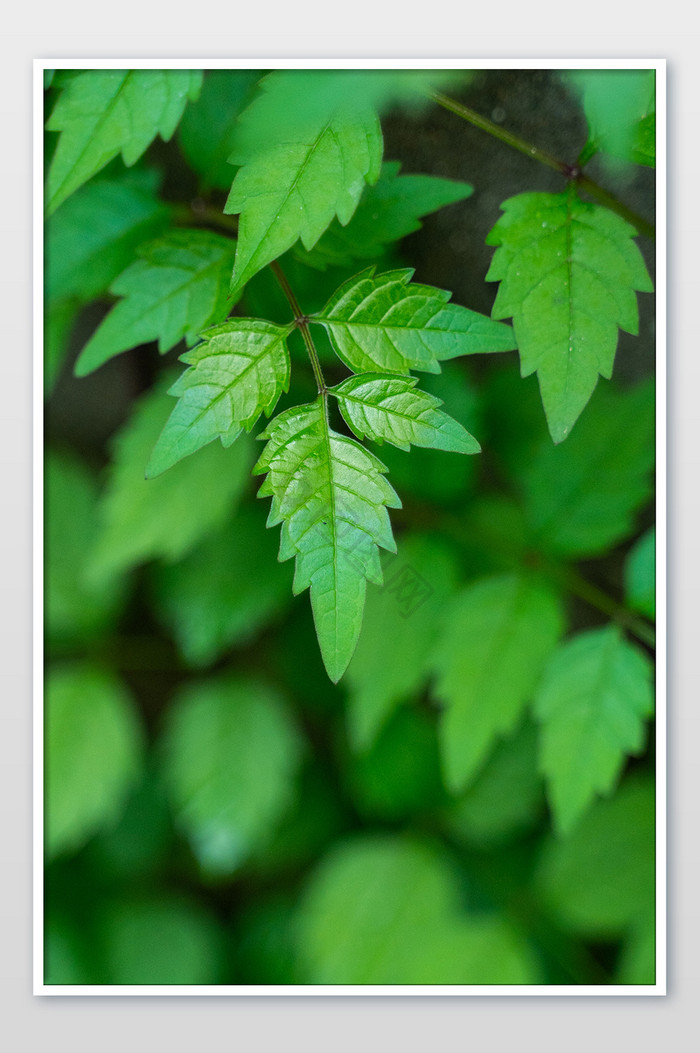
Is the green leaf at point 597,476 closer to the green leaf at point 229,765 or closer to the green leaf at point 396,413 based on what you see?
the green leaf at point 396,413

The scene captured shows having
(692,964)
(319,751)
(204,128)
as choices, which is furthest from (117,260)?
(692,964)

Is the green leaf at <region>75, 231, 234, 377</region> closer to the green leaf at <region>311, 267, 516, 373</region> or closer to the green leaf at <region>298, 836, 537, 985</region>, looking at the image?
the green leaf at <region>311, 267, 516, 373</region>

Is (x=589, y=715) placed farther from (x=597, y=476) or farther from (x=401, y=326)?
(x=401, y=326)

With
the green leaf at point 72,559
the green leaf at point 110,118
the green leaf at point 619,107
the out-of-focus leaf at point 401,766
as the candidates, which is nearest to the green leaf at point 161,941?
the out-of-focus leaf at point 401,766

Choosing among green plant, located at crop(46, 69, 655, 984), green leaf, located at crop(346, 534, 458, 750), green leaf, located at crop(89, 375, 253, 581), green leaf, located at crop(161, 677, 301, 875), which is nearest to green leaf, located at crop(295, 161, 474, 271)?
green plant, located at crop(46, 69, 655, 984)

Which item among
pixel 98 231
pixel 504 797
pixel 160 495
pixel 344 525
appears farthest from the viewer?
pixel 504 797

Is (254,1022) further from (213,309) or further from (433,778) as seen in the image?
(213,309)

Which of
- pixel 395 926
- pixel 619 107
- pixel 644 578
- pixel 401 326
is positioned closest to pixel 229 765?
pixel 395 926
